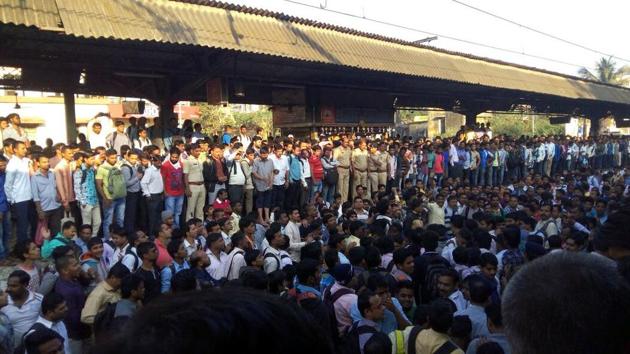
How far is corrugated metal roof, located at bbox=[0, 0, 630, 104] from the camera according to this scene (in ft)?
21.4

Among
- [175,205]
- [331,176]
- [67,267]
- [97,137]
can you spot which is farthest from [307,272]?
[331,176]

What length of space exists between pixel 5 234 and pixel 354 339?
5.87m

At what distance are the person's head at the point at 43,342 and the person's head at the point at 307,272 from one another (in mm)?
1969

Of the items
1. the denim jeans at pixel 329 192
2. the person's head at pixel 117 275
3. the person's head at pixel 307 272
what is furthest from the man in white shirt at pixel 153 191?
the person's head at pixel 307 272

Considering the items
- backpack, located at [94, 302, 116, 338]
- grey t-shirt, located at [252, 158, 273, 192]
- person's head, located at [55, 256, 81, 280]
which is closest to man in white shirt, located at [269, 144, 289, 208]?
grey t-shirt, located at [252, 158, 273, 192]

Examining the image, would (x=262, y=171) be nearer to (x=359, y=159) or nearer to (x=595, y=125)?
(x=359, y=159)

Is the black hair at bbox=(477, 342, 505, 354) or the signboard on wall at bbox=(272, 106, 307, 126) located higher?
the signboard on wall at bbox=(272, 106, 307, 126)

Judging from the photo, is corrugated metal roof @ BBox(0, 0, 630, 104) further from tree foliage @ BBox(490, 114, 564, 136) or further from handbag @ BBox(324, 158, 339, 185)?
tree foliage @ BBox(490, 114, 564, 136)

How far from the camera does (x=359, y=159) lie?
11.8 metres

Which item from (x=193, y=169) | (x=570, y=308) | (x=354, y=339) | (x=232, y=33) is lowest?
(x=354, y=339)

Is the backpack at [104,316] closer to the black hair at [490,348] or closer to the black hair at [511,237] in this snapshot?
the black hair at [490,348]

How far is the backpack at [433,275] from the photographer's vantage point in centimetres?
486

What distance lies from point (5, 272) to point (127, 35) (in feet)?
11.8

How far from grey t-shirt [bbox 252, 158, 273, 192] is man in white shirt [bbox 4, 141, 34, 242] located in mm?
3852
